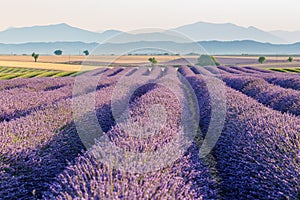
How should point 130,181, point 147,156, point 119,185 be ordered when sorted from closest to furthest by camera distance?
1. point 119,185
2. point 130,181
3. point 147,156

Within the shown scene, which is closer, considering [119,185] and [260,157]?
[119,185]

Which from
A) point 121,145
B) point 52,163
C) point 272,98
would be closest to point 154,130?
point 121,145

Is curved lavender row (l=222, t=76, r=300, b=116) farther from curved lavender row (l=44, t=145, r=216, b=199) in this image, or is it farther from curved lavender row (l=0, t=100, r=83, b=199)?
curved lavender row (l=44, t=145, r=216, b=199)

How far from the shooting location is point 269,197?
3.30 m

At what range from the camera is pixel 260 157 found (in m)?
3.85

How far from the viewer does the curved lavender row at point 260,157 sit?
3365mm

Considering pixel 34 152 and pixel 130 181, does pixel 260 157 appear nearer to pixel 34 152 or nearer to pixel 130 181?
pixel 130 181

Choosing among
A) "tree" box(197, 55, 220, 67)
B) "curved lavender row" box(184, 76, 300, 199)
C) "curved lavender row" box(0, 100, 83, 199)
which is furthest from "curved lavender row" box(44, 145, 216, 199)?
"tree" box(197, 55, 220, 67)

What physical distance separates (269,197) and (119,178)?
4.53ft

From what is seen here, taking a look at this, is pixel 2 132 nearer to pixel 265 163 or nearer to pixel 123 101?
pixel 265 163

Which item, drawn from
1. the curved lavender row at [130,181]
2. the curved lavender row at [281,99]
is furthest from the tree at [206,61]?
the curved lavender row at [130,181]

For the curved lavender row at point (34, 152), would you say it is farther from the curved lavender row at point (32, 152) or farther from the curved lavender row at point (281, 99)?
the curved lavender row at point (281, 99)

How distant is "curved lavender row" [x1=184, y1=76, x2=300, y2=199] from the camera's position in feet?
11.0

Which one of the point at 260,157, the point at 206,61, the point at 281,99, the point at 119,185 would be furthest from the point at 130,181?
the point at 206,61
